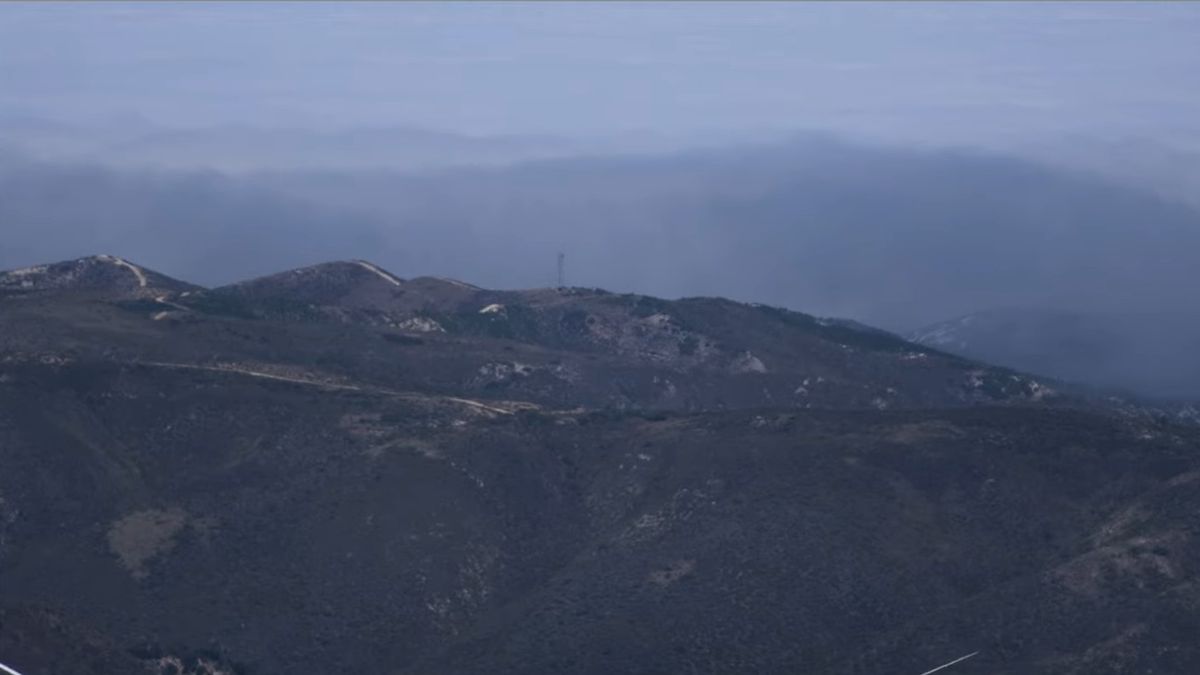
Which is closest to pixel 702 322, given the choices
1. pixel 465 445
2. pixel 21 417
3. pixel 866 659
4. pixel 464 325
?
pixel 464 325

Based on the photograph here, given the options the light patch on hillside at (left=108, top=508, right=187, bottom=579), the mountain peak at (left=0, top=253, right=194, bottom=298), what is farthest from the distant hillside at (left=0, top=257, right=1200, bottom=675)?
the mountain peak at (left=0, top=253, right=194, bottom=298)

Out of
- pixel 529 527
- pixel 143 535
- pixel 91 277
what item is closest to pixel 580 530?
pixel 529 527

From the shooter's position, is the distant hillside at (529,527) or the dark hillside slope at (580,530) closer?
the distant hillside at (529,527)

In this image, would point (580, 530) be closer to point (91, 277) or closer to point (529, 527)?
point (529, 527)

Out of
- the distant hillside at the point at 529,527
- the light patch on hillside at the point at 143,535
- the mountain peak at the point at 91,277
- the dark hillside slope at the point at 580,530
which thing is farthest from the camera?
the mountain peak at the point at 91,277

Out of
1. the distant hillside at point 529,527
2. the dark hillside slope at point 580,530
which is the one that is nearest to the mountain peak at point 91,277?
the distant hillside at point 529,527

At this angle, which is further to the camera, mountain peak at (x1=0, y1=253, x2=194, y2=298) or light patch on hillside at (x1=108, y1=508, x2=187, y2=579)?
mountain peak at (x1=0, y1=253, x2=194, y2=298)

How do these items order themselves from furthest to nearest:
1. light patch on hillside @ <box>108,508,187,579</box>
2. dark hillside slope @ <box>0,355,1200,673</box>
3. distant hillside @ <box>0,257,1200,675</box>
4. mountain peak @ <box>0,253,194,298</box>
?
mountain peak @ <box>0,253,194,298</box>, light patch on hillside @ <box>108,508,187,579</box>, dark hillside slope @ <box>0,355,1200,673</box>, distant hillside @ <box>0,257,1200,675</box>

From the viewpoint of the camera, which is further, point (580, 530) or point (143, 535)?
point (580, 530)

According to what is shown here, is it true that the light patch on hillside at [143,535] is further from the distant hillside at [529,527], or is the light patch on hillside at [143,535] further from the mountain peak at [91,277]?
the mountain peak at [91,277]

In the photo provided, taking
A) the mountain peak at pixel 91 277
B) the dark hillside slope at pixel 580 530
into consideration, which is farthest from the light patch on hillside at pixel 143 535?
the mountain peak at pixel 91 277

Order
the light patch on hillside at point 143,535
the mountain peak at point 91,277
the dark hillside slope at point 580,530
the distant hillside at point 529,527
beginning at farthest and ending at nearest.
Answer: the mountain peak at point 91,277, the light patch on hillside at point 143,535, the dark hillside slope at point 580,530, the distant hillside at point 529,527

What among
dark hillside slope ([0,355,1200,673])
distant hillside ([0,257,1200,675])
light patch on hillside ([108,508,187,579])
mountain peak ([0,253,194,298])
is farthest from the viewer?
mountain peak ([0,253,194,298])

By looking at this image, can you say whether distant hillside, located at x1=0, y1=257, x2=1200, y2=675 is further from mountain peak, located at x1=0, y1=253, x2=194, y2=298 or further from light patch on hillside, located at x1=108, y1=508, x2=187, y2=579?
mountain peak, located at x1=0, y1=253, x2=194, y2=298
